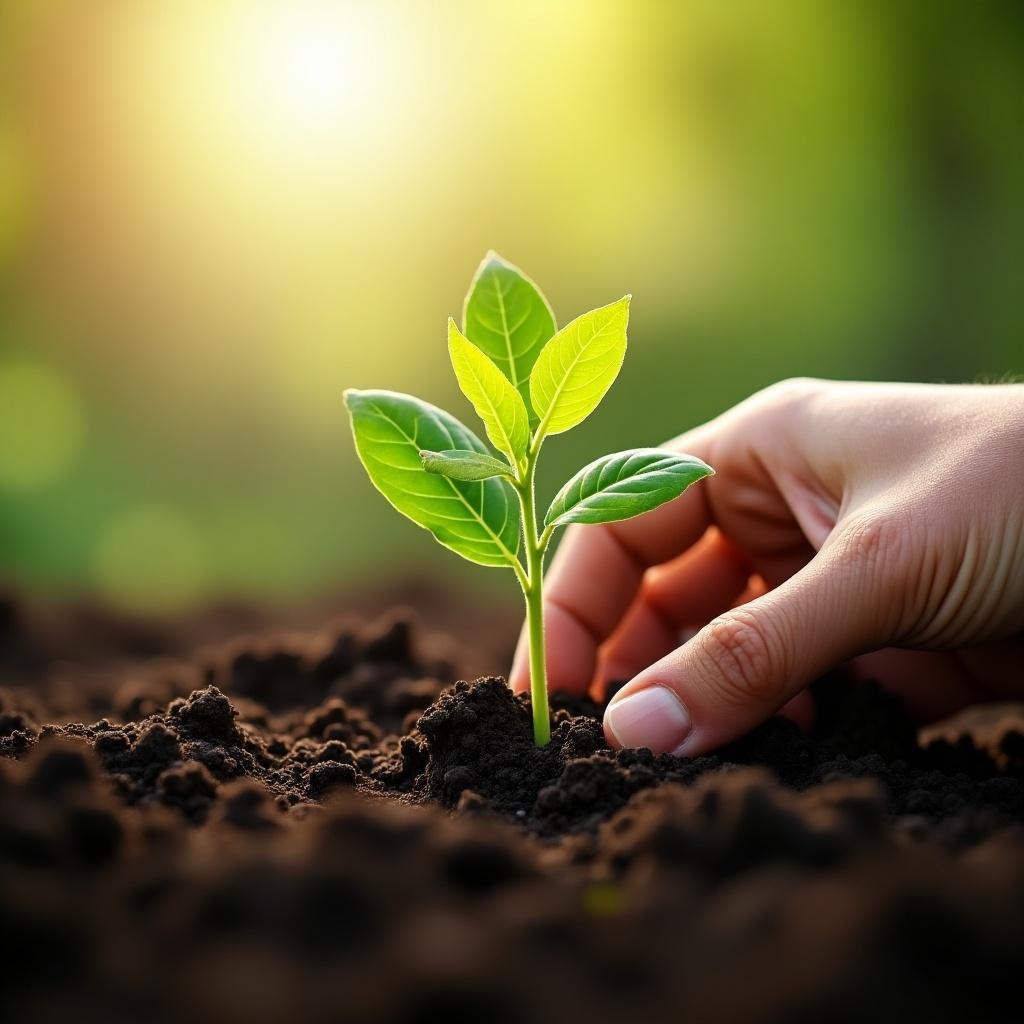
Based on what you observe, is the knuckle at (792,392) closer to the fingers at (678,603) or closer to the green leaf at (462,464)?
the fingers at (678,603)

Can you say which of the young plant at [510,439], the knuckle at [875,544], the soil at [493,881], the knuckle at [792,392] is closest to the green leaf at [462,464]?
the young plant at [510,439]

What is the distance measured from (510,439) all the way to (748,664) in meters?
0.49

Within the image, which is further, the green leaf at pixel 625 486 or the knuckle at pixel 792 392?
the knuckle at pixel 792 392

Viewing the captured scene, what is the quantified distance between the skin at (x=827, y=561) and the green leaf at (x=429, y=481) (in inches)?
12.7

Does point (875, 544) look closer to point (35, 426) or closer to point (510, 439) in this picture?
point (510, 439)

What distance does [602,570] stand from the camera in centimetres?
234

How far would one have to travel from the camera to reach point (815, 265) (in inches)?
216

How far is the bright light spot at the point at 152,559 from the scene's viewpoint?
172 inches

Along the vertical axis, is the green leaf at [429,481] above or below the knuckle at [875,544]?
above

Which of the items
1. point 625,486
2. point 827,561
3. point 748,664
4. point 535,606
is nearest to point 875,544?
point 827,561

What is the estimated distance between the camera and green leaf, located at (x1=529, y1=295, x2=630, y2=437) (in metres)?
1.35

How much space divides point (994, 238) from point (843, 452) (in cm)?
470

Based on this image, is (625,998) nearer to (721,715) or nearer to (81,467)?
(721,715)

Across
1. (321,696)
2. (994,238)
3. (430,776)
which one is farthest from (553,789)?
(994,238)
